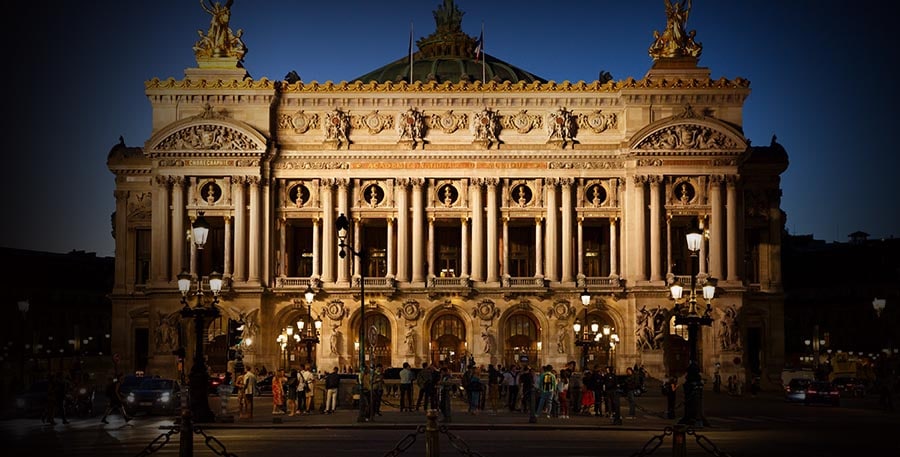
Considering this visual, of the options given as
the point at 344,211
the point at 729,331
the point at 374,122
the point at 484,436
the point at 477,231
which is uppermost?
the point at 374,122

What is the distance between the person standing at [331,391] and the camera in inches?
2244

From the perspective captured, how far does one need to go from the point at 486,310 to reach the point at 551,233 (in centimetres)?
675

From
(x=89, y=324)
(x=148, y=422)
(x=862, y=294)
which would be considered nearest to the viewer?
(x=148, y=422)

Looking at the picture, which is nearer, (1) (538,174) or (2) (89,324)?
(1) (538,174)

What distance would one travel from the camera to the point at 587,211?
294 ft

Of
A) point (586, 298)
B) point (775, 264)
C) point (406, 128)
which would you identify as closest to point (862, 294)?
point (775, 264)

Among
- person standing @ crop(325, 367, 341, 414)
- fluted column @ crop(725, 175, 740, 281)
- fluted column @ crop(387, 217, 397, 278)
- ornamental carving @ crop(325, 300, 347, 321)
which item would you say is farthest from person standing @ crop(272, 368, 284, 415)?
fluted column @ crop(725, 175, 740, 281)

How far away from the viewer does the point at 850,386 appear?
8538 cm

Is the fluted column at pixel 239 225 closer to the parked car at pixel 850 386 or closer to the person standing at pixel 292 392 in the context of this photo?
the person standing at pixel 292 392

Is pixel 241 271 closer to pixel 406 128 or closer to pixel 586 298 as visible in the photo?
pixel 406 128

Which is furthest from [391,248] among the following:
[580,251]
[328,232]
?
[580,251]

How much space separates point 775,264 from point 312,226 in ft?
106

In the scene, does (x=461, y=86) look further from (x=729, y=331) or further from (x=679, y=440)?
(x=679, y=440)

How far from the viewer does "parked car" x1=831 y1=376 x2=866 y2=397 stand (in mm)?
84438
